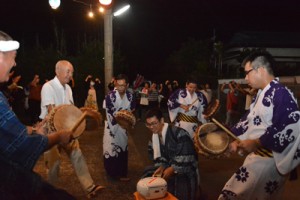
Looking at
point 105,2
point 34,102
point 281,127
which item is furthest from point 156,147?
point 34,102

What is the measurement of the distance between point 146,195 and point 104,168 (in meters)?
3.63

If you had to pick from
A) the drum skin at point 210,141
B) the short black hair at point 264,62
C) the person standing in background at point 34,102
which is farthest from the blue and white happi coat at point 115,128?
the person standing in background at point 34,102

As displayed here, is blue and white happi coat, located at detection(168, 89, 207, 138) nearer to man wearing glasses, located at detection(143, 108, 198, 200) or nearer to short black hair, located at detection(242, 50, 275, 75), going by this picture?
man wearing glasses, located at detection(143, 108, 198, 200)

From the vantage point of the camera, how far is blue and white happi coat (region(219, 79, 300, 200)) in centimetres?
331

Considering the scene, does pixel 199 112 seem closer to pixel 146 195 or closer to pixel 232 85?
pixel 146 195

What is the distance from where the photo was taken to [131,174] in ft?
22.2

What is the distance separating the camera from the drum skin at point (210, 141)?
157 inches

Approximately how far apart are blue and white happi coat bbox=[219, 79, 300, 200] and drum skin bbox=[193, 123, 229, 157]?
0.35 m

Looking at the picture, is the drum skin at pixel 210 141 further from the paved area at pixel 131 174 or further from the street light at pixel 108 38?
the street light at pixel 108 38

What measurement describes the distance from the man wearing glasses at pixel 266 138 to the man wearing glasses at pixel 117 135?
3.04 meters

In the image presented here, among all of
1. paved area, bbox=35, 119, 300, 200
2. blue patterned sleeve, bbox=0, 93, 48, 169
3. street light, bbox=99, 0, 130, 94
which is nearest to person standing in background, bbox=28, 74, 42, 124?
street light, bbox=99, 0, 130, 94

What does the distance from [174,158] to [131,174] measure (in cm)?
266

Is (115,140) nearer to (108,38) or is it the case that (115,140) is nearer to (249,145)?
(249,145)

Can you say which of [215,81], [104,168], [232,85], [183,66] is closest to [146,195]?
[104,168]
